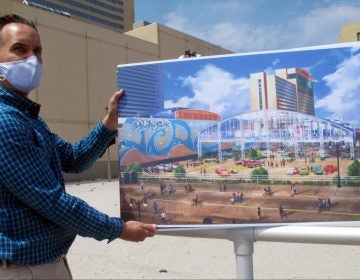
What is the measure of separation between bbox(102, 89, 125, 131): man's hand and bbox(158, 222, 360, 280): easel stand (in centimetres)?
65

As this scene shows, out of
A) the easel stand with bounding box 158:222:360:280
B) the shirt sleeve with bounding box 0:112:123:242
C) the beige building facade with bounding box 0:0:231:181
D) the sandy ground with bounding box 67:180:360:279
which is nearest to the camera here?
the shirt sleeve with bounding box 0:112:123:242

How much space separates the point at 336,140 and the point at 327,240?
51 cm

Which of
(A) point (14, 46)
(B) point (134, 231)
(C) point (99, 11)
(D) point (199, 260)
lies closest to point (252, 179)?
(B) point (134, 231)

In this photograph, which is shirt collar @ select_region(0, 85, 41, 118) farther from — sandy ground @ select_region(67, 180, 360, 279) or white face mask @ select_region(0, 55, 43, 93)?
sandy ground @ select_region(67, 180, 360, 279)

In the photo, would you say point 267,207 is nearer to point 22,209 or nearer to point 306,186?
point 306,186

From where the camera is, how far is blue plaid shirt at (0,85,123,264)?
5.92ft

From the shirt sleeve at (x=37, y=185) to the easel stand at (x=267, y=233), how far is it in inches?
27.6

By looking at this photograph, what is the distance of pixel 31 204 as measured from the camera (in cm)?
182

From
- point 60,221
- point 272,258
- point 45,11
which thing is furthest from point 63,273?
point 45,11

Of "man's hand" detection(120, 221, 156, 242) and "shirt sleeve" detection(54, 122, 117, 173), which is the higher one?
"shirt sleeve" detection(54, 122, 117, 173)

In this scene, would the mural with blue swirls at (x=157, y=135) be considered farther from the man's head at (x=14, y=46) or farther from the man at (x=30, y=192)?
the man's head at (x=14, y=46)

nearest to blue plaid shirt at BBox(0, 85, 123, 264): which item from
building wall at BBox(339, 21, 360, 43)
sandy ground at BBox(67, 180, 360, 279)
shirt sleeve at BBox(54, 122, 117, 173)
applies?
shirt sleeve at BBox(54, 122, 117, 173)

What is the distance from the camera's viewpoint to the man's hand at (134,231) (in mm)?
2059

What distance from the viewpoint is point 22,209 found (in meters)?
1.88
